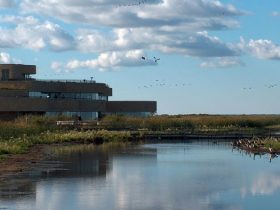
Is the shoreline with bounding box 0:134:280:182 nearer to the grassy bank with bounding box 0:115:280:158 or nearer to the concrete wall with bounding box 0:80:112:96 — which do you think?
the grassy bank with bounding box 0:115:280:158

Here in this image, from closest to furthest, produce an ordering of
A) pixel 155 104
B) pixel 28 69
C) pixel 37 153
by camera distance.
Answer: pixel 37 153 → pixel 28 69 → pixel 155 104

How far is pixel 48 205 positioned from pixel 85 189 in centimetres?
440

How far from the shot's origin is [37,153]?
4678 cm

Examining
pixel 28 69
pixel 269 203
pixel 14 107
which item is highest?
pixel 28 69

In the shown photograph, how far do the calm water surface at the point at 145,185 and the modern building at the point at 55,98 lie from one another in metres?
57.0

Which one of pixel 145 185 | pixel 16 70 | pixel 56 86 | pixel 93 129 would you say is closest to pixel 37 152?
pixel 145 185

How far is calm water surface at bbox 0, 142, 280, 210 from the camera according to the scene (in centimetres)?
2225

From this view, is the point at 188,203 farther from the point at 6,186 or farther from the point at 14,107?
the point at 14,107

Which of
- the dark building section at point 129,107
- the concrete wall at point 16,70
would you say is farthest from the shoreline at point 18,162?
the dark building section at point 129,107

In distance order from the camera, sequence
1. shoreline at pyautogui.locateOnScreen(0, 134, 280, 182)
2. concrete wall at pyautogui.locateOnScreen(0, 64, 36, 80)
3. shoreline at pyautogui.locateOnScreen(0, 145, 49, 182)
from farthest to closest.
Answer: concrete wall at pyautogui.locateOnScreen(0, 64, 36, 80) → shoreline at pyautogui.locateOnScreen(0, 134, 280, 182) → shoreline at pyautogui.locateOnScreen(0, 145, 49, 182)

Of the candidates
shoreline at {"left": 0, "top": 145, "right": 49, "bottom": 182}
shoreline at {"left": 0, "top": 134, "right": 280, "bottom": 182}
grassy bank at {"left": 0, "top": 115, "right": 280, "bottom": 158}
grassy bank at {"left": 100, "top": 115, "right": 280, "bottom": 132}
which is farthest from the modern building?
shoreline at {"left": 0, "top": 145, "right": 49, "bottom": 182}

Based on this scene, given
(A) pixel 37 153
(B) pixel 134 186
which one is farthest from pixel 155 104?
(B) pixel 134 186

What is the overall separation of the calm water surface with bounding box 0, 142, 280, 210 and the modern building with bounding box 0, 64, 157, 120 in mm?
56954

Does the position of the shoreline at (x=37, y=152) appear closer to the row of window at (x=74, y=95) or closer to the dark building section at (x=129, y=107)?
the row of window at (x=74, y=95)
